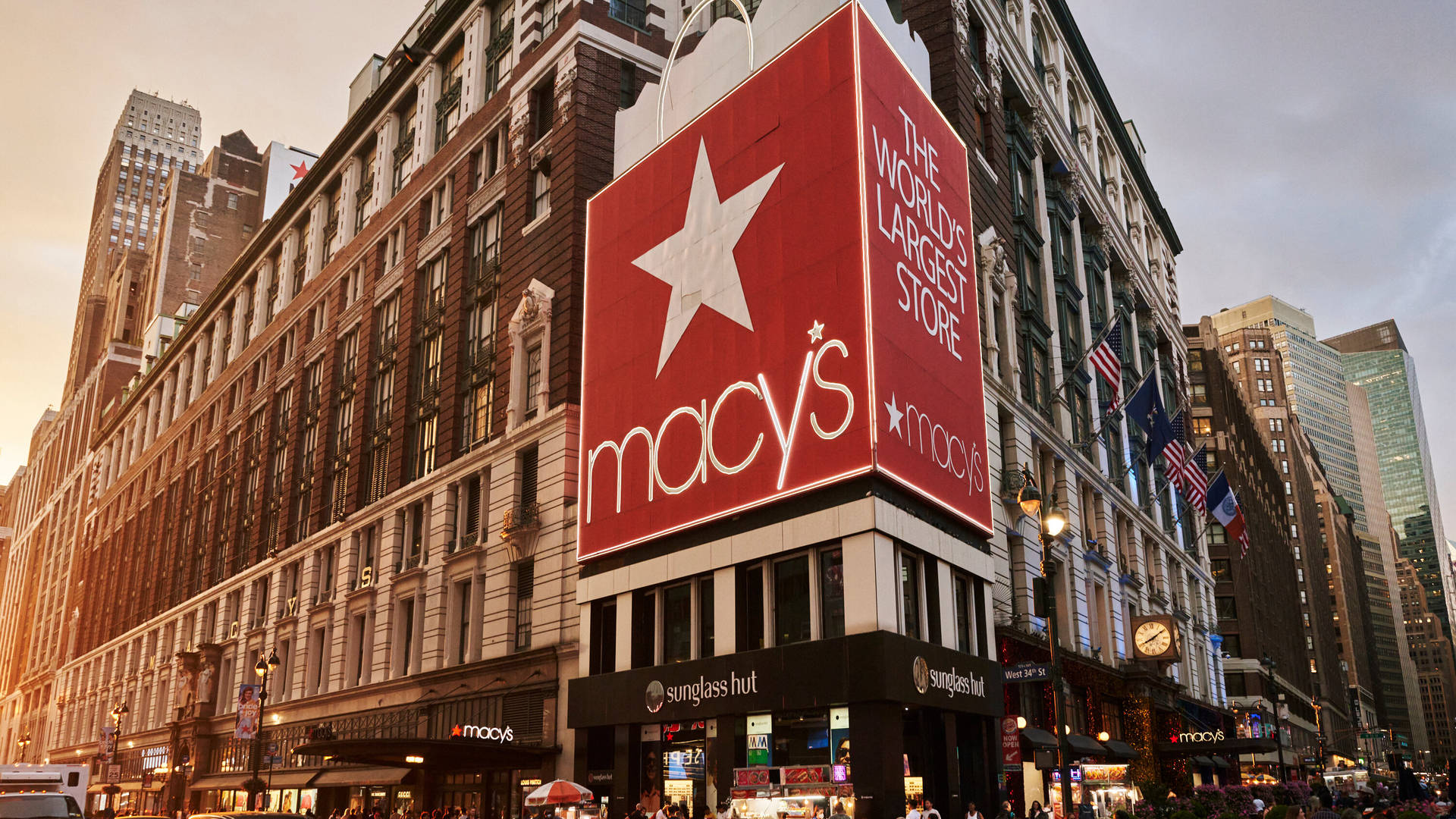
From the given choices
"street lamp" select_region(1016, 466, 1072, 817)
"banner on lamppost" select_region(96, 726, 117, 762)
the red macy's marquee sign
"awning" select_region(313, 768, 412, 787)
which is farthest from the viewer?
"banner on lamppost" select_region(96, 726, 117, 762)

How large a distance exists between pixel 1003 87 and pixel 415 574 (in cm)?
3531

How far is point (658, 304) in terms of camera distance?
39.4 metres

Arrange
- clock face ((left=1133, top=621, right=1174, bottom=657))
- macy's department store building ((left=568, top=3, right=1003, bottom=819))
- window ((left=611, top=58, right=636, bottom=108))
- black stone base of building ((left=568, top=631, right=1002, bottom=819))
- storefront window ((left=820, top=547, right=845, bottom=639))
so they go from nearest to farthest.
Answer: black stone base of building ((left=568, top=631, right=1002, bottom=819)), macy's department store building ((left=568, top=3, right=1003, bottom=819)), storefront window ((left=820, top=547, right=845, bottom=639)), window ((left=611, top=58, right=636, bottom=108)), clock face ((left=1133, top=621, right=1174, bottom=657))

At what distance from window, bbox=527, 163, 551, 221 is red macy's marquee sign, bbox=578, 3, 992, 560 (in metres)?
8.09

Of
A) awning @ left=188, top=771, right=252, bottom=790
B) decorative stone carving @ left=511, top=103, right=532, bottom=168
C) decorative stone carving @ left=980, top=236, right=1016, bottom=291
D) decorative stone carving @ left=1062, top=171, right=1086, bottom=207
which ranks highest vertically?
decorative stone carving @ left=1062, top=171, right=1086, bottom=207

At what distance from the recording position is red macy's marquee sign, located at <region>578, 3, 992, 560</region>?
32500mm

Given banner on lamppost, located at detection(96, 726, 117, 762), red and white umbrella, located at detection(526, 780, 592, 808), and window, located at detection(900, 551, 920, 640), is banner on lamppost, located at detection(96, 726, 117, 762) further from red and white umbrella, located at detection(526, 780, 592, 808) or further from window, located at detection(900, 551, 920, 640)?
window, located at detection(900, 551, 920, 640)

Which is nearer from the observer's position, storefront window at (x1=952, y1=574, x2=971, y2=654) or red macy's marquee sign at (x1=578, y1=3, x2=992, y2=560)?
red macy's marquee sign at (x1=578, y1=3, x2=992, y2=560)

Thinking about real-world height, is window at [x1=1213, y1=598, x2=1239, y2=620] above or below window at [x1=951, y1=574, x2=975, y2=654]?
above

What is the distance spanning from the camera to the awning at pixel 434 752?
35.9m

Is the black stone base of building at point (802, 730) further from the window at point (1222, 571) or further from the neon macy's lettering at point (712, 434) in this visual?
the window at point (1222, 571)

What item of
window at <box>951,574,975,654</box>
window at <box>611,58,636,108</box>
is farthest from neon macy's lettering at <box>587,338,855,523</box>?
window at <box>611,58,636,108</box>

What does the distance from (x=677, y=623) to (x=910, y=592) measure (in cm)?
809

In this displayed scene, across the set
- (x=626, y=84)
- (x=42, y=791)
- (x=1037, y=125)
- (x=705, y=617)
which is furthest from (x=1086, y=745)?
(x=42, y=791)
